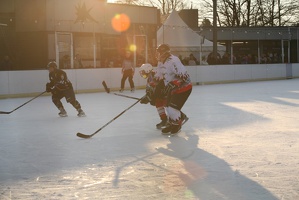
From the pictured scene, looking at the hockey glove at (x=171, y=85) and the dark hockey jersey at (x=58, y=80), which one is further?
the dark hockey jersey at (x=58, y=80)

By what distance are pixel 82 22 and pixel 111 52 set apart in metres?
2.93

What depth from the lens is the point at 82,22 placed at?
79.1ft

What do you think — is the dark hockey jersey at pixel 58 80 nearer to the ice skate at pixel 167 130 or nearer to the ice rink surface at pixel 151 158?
the ice rink surface at pixel 151 158

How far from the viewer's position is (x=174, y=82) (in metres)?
7.68

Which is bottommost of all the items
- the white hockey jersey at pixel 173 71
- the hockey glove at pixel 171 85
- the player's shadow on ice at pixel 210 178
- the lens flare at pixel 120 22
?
the player's shadow on ice at pixel 210 178

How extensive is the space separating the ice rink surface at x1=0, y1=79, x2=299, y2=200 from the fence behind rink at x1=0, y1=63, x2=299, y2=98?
6.02m

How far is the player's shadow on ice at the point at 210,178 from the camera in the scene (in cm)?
424

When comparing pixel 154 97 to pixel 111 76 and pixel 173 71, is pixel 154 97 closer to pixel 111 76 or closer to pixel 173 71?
pixel 173 71

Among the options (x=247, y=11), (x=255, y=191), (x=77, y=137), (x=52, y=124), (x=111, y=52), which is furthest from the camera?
(x=247, y=11)

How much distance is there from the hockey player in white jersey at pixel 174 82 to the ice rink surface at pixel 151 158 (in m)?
0.26

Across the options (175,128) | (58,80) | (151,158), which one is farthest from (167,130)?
(58,80)

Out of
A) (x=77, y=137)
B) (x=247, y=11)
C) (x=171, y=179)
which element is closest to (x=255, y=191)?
(x=171, y=179)

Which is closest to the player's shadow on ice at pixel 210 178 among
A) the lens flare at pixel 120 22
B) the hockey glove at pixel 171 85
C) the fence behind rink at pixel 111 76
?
the hockey glove at pixel 171 85

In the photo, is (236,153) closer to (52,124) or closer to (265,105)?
(52,124)
